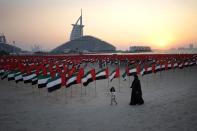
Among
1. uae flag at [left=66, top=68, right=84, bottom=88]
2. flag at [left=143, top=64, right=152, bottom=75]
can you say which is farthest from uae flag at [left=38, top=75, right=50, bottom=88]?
flag at [left=143, top=64, right=152, bottom=75]

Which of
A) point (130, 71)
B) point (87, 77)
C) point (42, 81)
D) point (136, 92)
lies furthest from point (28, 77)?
point (136, 92)

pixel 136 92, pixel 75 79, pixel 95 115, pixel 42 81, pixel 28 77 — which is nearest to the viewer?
pixel 95 115

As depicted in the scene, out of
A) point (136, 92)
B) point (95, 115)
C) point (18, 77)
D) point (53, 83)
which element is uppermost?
point (53, 83)

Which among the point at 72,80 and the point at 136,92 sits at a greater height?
the point at 72,80

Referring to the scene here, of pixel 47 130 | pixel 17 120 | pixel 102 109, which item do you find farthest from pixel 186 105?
pixel 17 120

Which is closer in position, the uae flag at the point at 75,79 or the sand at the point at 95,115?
the sand at the point at 95,115

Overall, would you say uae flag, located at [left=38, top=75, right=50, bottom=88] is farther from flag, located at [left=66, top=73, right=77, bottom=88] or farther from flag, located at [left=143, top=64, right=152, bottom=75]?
flag, located at [left=143, top=64, right=152, bottom=75]

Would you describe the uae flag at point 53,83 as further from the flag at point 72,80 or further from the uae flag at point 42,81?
the uae flag at point 42,81

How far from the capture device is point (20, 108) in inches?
547

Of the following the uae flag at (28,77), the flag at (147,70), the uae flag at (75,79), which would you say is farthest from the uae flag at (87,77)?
the flag at (147,70)

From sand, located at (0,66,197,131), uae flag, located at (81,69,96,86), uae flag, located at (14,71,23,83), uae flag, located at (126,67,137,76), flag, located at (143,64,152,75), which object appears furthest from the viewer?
flag, located at (143,64,152,75)

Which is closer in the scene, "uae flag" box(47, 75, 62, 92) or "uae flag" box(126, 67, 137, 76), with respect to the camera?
"uae flag" box(47, 75, 62, 92)

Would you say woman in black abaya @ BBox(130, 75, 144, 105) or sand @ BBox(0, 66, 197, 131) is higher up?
woman in black abaya @ BBox(130, 75, 144, 105)

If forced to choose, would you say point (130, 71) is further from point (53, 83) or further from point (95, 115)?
point (95, 115)
